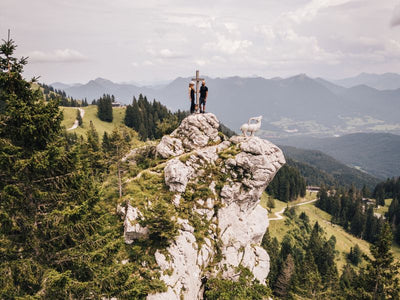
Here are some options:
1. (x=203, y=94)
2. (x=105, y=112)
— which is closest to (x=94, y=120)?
(x=105, y=112)

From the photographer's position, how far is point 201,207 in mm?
29141

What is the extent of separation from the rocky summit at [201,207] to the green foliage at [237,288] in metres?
0.97

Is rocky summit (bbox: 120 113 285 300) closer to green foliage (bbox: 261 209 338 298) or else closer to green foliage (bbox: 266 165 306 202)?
green foliage (bbox: 261 209 338 298)

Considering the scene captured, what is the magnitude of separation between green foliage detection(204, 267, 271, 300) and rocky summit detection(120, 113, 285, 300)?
3.17 feet

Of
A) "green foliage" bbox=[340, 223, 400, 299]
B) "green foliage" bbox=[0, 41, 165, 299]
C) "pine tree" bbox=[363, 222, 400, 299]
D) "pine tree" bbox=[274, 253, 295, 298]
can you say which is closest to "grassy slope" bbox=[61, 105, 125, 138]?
"pine tree" bbox=[274, 253, 295, 298]

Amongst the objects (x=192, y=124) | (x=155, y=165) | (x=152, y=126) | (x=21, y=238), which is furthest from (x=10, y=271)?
(x=152, y=126)

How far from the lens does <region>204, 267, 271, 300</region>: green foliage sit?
2462 centimetres

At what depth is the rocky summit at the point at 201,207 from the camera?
2436cm

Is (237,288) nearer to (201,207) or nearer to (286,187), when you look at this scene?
(201,207)

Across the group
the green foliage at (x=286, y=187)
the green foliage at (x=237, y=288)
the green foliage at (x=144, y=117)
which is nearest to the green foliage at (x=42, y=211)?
the green foliage at (x=237, y=288)

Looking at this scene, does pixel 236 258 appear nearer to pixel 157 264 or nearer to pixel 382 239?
pixel 157 264

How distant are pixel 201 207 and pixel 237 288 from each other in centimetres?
993

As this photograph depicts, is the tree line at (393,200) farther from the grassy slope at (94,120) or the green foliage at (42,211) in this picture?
the grassy slope at (94,120)

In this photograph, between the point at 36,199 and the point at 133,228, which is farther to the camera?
the point at 133,228
